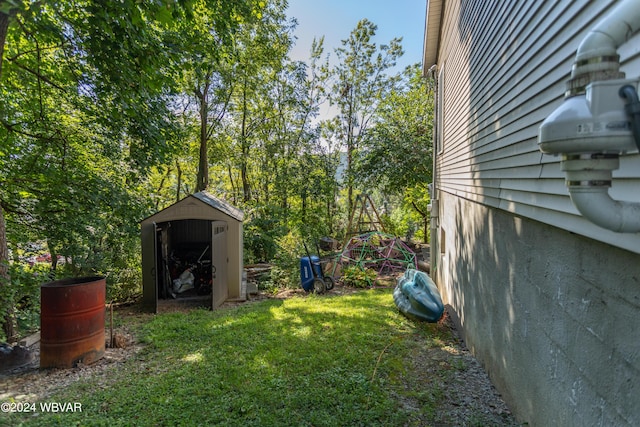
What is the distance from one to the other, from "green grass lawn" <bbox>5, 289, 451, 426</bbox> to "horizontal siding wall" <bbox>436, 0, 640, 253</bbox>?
7.56 feet

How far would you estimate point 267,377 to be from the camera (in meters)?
3.74

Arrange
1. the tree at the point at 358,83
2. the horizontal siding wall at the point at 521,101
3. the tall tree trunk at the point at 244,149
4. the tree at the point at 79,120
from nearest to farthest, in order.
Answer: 1. the horizontal siding wall at the point at 521,101
2. the tree at the point at 79,120
3. the tall tree trunk at the point at 244,149
4. the tree at the point at 358,83

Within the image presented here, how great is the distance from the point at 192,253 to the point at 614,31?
1010 centimetres

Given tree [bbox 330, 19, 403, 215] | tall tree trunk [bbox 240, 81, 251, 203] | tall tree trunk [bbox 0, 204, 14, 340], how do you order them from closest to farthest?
tall tree trunk [bbox 0, 204, 14, 340], tall tree trunk [bbox 240, 81, 251, 203], tree [bbox 330, 19, 403, 215]

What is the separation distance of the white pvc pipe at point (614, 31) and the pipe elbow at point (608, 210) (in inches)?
19.4

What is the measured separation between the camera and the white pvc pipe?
3.70 ft

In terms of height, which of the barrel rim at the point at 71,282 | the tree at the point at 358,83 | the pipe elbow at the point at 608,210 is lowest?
the barrel rim at the point at 71,282

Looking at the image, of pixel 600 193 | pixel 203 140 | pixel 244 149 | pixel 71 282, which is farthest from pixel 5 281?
pixel 244 149

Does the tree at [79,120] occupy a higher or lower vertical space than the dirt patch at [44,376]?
higher

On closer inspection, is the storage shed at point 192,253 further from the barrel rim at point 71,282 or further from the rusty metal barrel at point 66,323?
the rusty metal barrel at point 66,323

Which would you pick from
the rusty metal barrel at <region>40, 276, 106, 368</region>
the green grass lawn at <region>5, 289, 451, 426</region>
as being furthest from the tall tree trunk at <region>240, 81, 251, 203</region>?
the rusty metal barrel at <region>40, 276, 106, 368</region>

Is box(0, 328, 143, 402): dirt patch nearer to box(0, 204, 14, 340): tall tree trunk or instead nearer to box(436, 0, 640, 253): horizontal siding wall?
box(0, 204, 14, 340): tall tree trunk

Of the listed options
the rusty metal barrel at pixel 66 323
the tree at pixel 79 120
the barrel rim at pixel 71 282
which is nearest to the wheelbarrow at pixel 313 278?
the tree at pixel 79 120

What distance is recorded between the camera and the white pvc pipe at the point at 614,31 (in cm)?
113
